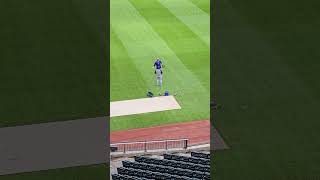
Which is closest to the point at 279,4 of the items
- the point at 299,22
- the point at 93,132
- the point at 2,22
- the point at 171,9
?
the point at 299,22

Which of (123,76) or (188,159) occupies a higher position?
(123,76)

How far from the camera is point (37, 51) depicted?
3025cm

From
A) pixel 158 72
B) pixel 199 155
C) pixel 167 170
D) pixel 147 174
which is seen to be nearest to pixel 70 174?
pixel 147 174

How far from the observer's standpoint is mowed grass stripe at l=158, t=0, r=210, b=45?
35703mm

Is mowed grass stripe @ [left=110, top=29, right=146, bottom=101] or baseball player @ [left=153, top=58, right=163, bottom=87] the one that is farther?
baseball player @ [left=153, top=58, right=163, bottom=87]

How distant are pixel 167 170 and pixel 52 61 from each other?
35.3ft

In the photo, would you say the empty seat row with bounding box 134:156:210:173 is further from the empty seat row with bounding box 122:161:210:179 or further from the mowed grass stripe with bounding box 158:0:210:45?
the mowed grass stripe with bounding box 158:0:210:45

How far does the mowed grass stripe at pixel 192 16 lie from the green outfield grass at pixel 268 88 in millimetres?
921

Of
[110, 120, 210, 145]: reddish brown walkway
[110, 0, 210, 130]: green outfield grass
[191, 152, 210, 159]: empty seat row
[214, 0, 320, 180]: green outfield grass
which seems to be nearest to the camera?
[214, 0, 320, 180]: green outfield grass

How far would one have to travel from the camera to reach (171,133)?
80.8 ft

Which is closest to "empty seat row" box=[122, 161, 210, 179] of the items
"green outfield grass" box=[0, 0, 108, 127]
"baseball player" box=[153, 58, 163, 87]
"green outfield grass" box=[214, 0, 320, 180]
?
"green outfield grass" box=[214, 0, 320, 180]

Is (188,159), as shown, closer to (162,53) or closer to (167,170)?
(167,170)

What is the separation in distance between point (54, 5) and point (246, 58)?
1137cm

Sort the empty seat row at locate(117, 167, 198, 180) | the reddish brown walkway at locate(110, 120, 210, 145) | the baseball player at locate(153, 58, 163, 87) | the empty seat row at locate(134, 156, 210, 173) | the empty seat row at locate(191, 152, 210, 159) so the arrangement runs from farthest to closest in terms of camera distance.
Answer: the baseball player at locate(153, 58, 163, 87)
the reddish brown walkway at locate(110, 120, 210, 145)
the empty seat row at locate(191, 152, 210, 159)
the empty seat row at locate(134, 156, 210, 173)
the empty seat row at locate(117, 167, 198, 180)
